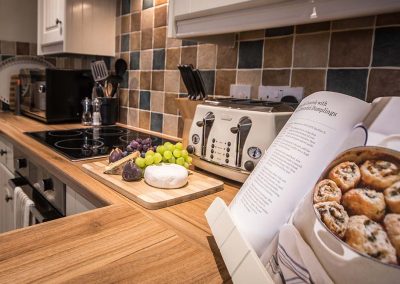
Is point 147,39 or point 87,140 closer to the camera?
point 87,140

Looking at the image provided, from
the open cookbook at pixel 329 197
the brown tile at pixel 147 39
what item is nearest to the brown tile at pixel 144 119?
the brown tile at pixel 147 39

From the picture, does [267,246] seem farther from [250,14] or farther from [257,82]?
[257,82]

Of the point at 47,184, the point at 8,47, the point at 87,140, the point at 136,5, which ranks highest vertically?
the point at 136,5

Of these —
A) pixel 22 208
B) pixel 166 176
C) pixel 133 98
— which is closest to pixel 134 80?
pixel 133 98

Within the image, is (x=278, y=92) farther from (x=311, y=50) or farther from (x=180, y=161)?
(x=180, y=161)

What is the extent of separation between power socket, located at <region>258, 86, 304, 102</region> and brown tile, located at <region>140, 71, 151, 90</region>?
2.64ft

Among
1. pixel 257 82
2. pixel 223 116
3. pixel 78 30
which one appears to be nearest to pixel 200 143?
pixel 223 116

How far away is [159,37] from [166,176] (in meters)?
1.10

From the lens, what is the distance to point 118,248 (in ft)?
1.64

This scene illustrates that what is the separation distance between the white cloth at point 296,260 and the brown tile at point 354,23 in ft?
2.45

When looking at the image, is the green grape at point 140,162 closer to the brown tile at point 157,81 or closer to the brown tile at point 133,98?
the brown tile at point 157,81

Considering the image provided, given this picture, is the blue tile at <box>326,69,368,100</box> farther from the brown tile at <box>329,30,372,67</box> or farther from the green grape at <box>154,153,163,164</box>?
the green grape at <box>154,153,163,164</box>

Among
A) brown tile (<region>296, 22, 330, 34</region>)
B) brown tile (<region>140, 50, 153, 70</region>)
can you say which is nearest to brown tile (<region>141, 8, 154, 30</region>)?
brown tile (<region>140, 50, 153, 70</region>)

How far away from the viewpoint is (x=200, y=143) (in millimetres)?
960
